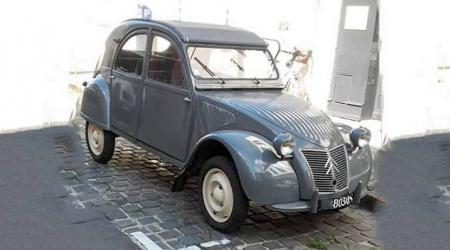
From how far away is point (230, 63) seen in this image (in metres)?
5.43

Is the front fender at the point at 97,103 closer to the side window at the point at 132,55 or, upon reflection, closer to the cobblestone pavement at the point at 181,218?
the side window at the point at 132,55

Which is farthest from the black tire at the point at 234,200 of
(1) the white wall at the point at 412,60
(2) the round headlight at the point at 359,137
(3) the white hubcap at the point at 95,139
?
(1) the white wall at the point at 412,60

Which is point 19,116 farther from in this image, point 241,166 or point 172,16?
point 241,166

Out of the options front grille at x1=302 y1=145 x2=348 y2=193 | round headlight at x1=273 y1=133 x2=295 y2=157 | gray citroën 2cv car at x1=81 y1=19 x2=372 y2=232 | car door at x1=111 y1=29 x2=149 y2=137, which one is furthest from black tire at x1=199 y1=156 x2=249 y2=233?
car door at x1=111 y1=29 x2=149 y2=137

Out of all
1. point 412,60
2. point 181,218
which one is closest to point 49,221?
point 181,218

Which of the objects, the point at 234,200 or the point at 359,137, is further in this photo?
the point at 359,137

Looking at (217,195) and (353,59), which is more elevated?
(353,59)

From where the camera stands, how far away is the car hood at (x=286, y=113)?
4.43m

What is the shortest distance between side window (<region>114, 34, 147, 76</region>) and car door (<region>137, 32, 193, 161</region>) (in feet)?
0.63

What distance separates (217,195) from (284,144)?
2.79 ft

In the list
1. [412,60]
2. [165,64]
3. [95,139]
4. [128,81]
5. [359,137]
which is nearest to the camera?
[359,137]

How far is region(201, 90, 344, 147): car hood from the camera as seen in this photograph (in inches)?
175

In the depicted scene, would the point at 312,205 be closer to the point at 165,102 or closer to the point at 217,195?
the point at 217,195

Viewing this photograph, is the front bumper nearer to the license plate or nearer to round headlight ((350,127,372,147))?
the license plate
